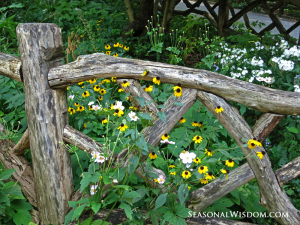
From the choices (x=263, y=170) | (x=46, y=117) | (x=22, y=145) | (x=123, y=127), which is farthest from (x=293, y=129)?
(x=22, y=145)

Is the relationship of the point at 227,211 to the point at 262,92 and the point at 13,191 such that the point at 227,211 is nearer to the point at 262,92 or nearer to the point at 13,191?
the point at 262,92

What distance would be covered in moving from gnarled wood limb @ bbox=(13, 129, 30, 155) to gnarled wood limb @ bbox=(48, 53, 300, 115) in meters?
0.43

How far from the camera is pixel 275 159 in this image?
2.62 metres

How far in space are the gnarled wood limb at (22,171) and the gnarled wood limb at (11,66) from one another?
0.50 meters

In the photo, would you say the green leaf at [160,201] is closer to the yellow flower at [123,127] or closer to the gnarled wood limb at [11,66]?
the yellow flower at [123,127]

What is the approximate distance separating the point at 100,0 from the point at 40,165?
19.9ft

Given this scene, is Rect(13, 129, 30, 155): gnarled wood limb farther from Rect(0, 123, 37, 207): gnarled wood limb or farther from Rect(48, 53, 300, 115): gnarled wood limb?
Rect(48, 53, 300, 115): gnarled wood limb

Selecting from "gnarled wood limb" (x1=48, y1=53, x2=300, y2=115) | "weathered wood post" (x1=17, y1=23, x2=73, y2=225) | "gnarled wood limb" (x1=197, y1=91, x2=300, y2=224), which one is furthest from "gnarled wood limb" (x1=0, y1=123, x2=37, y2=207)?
"gnarled wood limb" (x1=197, y1=91, x2=300, y2=224)

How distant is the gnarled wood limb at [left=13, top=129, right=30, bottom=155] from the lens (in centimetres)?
174

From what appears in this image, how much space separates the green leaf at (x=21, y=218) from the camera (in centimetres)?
167

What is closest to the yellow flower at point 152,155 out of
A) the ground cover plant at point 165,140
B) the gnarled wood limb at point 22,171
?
the ground cover plant at point 165,140

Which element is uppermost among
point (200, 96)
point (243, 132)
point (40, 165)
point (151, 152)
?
point (200, 96)

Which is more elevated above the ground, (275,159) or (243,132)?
(243,132)

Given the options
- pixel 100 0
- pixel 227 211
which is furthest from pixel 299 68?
pixel 100 0
